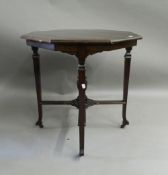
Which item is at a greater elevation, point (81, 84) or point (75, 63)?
point (81, 84)

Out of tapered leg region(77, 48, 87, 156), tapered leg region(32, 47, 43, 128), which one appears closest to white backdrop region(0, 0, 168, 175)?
tapered leg region(32, 47, 43, 128)

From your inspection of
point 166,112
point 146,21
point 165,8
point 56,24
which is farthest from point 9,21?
point 166,112

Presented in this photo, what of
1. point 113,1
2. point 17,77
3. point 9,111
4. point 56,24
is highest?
point 113,1

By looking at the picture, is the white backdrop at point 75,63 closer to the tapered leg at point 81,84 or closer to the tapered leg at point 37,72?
the tapered leg at point 37,72

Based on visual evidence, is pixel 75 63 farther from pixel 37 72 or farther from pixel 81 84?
pixel 81 84

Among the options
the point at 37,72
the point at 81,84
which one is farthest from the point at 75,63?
the point at 81,84

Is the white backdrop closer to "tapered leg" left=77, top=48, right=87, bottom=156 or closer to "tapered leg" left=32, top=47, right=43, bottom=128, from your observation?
"tapered leg" left=32, top=47, right=43, bottom=128

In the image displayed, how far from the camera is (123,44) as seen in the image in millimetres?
1213

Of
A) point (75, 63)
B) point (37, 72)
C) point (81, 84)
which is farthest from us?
point (75, 63)

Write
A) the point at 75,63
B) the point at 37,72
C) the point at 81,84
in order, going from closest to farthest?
the point at 81,84
the point at 37,72
the point at 75,63

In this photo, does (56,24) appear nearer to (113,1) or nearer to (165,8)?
(113,1)

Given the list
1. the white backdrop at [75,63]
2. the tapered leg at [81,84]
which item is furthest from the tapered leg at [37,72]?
the tapered leg at [81,84]

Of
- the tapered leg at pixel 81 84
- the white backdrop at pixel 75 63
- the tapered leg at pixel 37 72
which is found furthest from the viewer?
the white backdrop at pixel 75 63

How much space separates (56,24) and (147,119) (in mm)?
758
